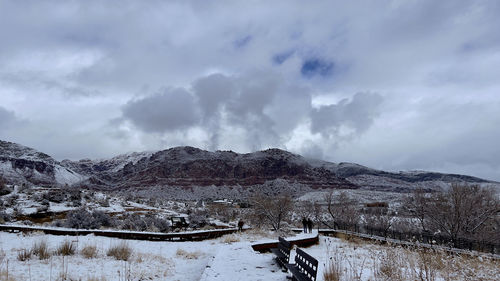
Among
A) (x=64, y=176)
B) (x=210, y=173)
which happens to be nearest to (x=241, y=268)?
(x=64, y=176)

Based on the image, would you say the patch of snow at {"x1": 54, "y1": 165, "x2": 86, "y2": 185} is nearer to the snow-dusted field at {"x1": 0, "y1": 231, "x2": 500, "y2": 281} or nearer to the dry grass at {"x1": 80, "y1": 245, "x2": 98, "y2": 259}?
the dry grass at {"x1": 80, "y1": 245, "x2": 98, "y2": 259}

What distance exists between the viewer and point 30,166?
112625 millimetres

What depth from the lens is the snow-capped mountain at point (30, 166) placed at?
103088mm

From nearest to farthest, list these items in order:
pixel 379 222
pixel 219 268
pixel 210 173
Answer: pixel 219 268
pixel 379 222
pixel 210 173

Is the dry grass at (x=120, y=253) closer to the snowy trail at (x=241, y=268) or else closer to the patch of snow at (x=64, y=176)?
the snowy trail at (x=241, y=268)

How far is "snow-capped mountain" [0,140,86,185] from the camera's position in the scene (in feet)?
338

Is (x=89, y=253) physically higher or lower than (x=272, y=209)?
higher

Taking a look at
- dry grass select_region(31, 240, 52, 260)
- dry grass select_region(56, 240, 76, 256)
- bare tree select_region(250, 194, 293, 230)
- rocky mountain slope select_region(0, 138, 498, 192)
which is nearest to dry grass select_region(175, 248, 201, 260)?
dry grass select_region(56, 240, 76, 256)

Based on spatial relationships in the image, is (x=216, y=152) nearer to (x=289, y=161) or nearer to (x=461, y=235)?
(x=289, y=161)

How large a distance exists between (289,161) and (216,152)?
1778 inches

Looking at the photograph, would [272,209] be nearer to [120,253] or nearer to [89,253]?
[120,253]

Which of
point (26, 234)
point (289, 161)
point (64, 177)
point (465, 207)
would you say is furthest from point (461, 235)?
point (289, 161)

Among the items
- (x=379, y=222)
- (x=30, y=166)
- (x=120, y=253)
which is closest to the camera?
(x=120, y=253)

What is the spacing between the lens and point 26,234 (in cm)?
1532
